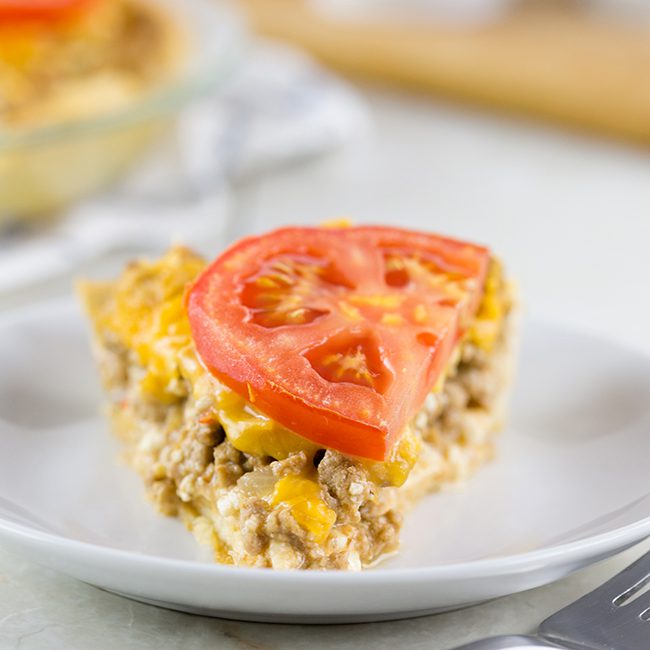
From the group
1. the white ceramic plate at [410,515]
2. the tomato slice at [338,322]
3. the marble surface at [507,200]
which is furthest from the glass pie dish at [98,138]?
the tomato slice at [338,322]

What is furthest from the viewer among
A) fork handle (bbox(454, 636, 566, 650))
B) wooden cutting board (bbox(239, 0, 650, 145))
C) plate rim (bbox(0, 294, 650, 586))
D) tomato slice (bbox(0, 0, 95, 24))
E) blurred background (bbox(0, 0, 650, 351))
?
wooden cutting board (bbox(239, 0, 650, 145))

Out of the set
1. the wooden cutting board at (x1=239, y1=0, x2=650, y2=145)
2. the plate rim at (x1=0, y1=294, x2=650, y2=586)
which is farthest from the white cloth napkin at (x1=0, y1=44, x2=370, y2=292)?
the plate rim at (x1=0, y1=294, x2=650, y2=586)

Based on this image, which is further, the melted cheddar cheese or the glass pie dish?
the glass pie dish

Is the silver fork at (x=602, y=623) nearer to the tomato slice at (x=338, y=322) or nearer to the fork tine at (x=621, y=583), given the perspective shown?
the fork tine at (x=621, y=583)

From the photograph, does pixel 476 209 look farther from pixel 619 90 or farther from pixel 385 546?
pixel 385 546

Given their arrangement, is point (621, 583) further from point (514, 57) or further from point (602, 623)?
point (514, 57)

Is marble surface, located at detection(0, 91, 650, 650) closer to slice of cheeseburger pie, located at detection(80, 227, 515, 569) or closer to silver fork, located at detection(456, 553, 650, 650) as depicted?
silver fork, located at detection(456, 553, 650, 650)

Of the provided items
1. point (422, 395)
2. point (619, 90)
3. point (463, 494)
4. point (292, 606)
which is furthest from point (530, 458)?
point (619, 90)
